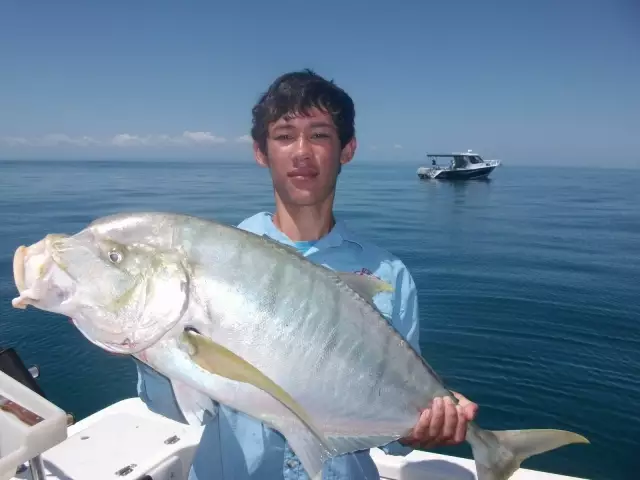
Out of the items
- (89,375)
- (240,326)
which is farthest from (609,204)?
(240,326)

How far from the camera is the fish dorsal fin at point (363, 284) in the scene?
2.01 m

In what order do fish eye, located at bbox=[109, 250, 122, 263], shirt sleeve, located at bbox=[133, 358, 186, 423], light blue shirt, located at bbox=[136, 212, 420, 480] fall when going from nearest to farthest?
fish eye, located at bbox=[109, 250, 122, 263], shirt sleeve, located at bbox=[133, 358, 186, 423], light blue shirt, located at bbox=[136, 212, 420, 480]

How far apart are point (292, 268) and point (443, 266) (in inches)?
473

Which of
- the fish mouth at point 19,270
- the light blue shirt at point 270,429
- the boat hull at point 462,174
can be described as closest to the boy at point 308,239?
the light blue shirt at point 270,429

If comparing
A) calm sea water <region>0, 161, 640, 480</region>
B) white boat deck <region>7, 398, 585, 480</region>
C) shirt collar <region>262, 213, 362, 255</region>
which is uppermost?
shirt collar <region>262, 213, 362, 255</region>

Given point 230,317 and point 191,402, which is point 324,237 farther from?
point 191,402

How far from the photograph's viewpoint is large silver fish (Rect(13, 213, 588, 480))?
A: 1624 mm

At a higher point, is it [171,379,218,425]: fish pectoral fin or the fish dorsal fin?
the fish dorsal fin

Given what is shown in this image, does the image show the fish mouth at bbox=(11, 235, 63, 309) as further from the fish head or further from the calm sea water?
the calm sea water

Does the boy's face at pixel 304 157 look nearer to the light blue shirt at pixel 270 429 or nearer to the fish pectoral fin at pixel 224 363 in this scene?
the light blue shirt at pixel 270 429

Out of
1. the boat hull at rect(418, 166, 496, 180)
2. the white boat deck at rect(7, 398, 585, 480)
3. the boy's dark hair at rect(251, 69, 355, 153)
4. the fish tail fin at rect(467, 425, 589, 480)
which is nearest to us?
the fish tail fin at rect(467, 425, 589, 480)

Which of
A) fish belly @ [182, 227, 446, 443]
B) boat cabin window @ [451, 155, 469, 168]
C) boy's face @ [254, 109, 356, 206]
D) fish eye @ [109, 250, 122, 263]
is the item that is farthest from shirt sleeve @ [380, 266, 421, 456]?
boat cabin window @ [451, 155, 469, 168]

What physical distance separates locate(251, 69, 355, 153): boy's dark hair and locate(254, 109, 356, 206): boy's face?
5 centimetres

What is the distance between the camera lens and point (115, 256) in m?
1.70
